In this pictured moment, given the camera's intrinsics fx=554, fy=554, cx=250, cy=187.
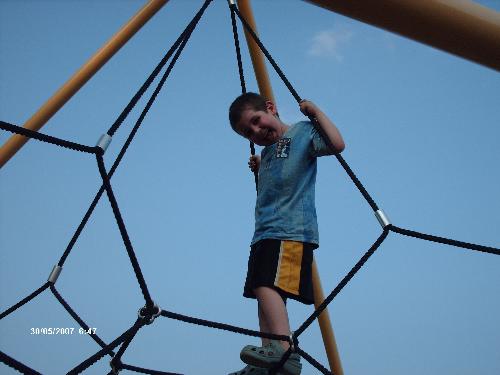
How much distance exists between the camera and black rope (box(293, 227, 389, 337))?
1687 mm

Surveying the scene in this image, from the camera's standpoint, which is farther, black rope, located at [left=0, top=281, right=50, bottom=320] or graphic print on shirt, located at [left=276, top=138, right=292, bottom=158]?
black rope, located at [left=0, top=281, right=50, bottom=320]

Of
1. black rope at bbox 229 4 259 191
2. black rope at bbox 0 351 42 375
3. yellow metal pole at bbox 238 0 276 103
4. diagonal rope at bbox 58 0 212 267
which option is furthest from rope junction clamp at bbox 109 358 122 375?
yellow metal pole at bbox 238 0 276 103

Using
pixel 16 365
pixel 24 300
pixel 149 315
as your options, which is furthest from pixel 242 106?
pixel 24 300

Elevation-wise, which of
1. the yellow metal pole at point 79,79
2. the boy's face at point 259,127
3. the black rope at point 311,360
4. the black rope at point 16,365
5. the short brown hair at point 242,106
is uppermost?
the yellow metal pole at point 79,79

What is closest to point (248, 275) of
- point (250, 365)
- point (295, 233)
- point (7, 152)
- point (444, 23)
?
point (295, 233)

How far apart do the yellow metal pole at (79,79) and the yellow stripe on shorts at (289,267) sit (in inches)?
54.0

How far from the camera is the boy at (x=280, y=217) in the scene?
1696mm

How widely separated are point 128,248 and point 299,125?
2.78ft

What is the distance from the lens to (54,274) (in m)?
2.55

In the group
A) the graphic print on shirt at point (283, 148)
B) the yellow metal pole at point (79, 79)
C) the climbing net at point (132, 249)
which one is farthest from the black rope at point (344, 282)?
the yellow metal pole at point (79, 79)

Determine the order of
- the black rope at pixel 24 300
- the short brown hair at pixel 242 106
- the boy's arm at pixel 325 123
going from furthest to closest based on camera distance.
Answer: the black rope at pixel 24 300 → the short brown hair at pixel 242 106 → the boy's arm at pixel 325 123

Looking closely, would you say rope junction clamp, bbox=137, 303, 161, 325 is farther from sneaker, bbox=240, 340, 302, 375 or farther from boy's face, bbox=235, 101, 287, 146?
boy's face, bbox=235, 101, 287, 146

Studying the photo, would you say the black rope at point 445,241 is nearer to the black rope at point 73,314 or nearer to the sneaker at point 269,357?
the sneaker at point 269,357

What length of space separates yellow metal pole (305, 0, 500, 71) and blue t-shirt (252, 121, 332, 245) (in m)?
0.47
